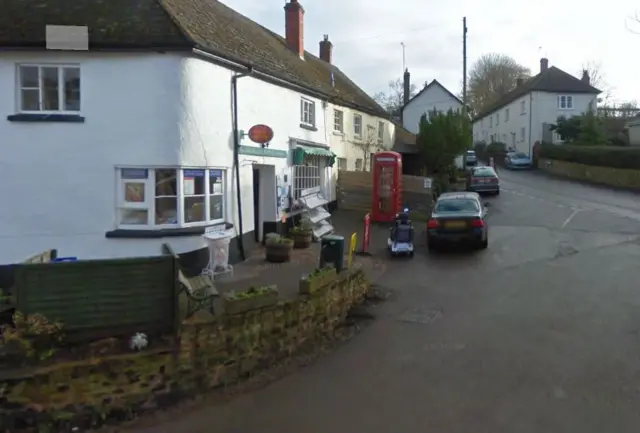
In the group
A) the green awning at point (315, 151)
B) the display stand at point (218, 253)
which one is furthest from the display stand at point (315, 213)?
the display stand at point (218, 253)

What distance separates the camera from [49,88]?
1116cm

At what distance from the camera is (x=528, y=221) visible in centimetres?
2119

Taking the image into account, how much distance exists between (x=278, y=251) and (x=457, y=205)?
6.21 metres

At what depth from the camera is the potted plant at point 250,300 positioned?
7148mm

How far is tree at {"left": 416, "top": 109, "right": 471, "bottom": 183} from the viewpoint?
3033cm

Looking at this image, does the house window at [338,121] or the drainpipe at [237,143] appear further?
the house window at [338,121]

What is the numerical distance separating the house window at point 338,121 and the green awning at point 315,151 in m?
2.25

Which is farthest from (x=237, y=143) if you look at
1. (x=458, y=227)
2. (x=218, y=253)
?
(x=458, y=227)

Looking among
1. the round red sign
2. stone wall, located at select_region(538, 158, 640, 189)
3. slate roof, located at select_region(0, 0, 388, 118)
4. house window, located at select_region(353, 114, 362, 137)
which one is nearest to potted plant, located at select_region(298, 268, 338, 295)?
the round red sign

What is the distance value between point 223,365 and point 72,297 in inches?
77.1

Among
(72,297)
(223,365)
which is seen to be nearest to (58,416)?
(72,297)

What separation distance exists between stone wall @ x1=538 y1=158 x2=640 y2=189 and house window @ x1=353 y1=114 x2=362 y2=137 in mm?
17775

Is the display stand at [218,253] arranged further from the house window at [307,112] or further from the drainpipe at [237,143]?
the house window at [307,112]

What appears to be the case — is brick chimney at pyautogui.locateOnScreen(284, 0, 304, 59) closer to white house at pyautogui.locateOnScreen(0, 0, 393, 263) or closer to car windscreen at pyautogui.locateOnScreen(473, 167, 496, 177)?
white house at pyautogui.locateOnScreen(0, 0, 393, 263)
